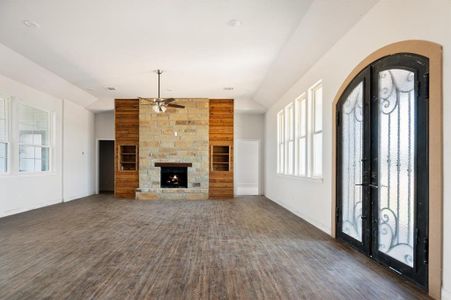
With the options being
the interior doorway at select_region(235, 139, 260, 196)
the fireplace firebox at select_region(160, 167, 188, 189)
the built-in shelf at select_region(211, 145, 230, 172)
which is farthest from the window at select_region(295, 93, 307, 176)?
the interior doorway at select_region(235, 139, 260, 196)

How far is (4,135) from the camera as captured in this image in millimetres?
6938

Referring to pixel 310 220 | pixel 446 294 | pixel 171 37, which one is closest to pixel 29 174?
pixel 171 37

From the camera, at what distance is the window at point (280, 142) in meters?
8.93

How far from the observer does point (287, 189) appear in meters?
8.08

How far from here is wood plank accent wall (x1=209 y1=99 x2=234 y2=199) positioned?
10.7 metres

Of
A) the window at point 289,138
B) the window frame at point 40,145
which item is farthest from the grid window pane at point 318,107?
the window frame at point 40,145

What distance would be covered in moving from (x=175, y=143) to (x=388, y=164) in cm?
801

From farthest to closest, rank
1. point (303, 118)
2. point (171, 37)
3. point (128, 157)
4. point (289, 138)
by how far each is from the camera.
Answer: point (128, 157), point (289, 138), point (303, 118), point (171, 37)

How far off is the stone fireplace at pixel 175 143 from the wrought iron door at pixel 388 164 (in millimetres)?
6529

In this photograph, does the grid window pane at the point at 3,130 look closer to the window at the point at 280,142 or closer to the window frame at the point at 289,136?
the window frame at the point at 289,136

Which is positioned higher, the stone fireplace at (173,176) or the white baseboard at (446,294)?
the stone fireplace at (173,176)

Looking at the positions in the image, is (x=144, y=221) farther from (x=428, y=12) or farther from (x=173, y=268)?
(x=428, y=12)

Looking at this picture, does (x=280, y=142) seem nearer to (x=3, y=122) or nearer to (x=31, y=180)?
(x=31, y=180)

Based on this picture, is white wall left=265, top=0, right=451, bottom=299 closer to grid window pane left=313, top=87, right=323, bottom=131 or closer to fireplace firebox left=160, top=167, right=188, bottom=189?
grid window pane left=313, top=87, right=323, bottom=131
